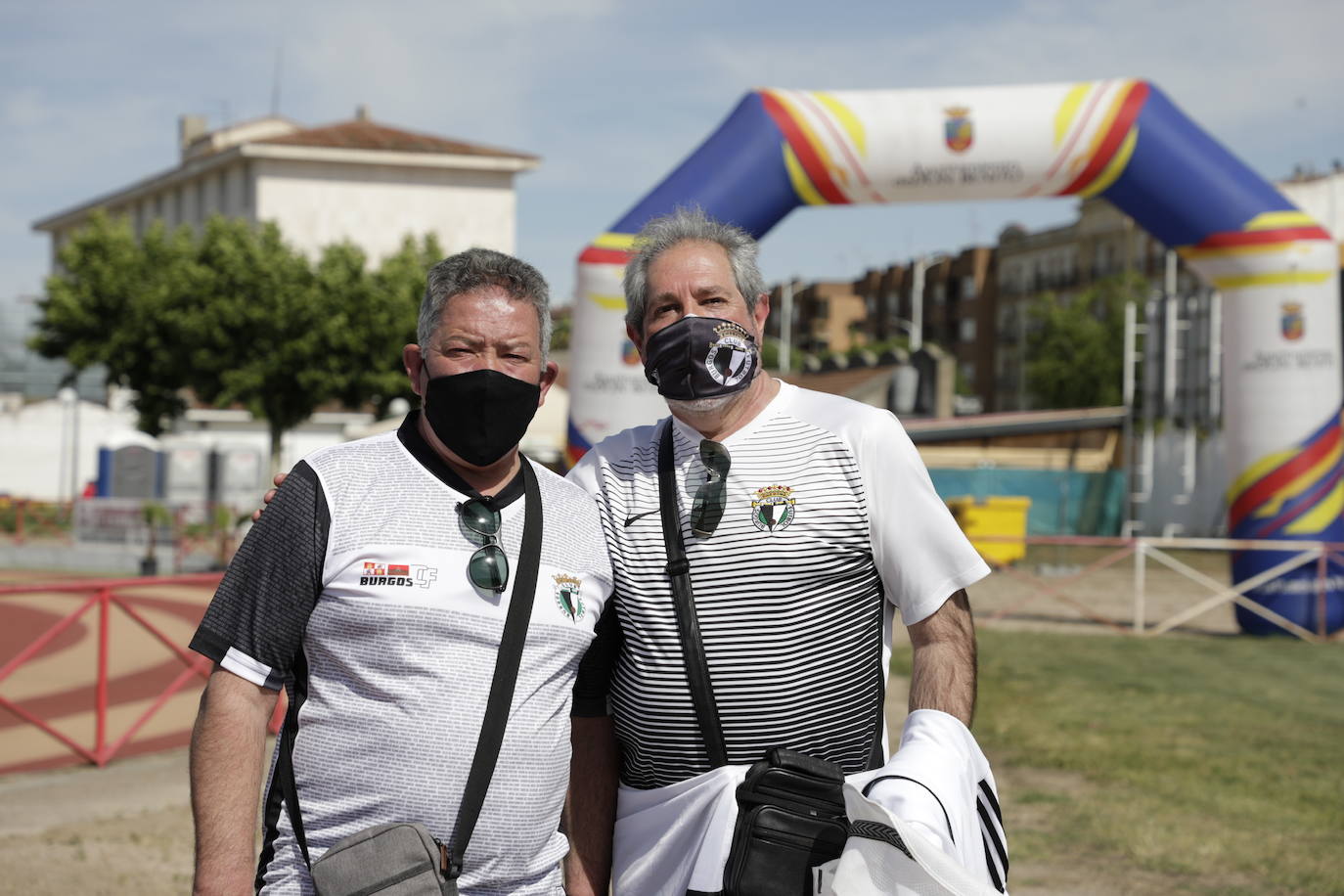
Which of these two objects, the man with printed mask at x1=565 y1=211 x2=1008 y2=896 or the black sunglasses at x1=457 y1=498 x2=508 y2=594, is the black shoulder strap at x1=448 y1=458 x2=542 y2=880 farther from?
the man with printed mask at x1=565 y1=211 x2=1008 y2=896

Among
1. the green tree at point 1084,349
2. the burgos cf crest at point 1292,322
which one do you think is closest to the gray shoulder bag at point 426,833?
the burgos cf crest at point 1292,322

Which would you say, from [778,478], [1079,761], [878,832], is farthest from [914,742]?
[1079,761]

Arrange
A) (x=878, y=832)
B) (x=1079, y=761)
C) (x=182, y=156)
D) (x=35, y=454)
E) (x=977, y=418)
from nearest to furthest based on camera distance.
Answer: (x=878, y=832) → (x=1079, y=761) → (x=977, y=418) → (x=35, y=454) → (x=182, y=156)

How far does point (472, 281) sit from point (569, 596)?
64 cm

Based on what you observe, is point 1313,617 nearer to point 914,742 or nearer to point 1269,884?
point 1269,884

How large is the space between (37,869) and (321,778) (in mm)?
4497

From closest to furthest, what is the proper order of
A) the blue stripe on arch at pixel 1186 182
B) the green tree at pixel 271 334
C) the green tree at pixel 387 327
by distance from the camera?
the blue stripe on arch at pixel 1186 182 < the green tree at pixel 271 334 < the green tree at pixel 387 327

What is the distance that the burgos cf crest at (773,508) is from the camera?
2662 mm

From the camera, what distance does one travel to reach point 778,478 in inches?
107

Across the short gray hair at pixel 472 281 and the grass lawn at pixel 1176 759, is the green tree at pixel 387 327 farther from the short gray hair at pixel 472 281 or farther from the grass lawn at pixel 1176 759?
the short gray hair at pixel 472 281

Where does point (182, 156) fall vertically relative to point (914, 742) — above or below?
above

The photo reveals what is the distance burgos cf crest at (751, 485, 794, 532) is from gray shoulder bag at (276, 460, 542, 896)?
439mm

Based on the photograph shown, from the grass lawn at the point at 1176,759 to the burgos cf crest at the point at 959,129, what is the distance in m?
5.08

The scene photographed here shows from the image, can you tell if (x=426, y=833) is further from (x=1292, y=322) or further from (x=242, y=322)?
(x=242, y=322)
